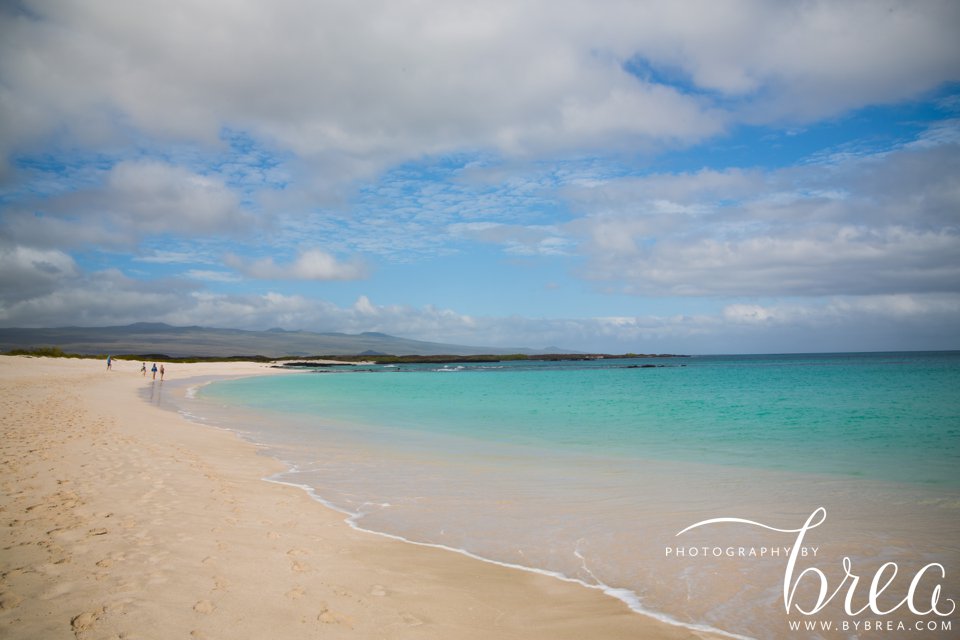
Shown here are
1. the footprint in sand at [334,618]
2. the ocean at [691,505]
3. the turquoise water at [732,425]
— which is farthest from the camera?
the turquoise water at [732,425]

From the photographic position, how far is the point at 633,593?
563 cm

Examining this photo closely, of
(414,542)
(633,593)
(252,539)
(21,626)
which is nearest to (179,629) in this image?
(21,626)

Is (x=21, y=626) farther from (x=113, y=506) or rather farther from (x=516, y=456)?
(x=516, y=456)

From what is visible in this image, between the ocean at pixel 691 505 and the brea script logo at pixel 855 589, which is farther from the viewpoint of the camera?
the ocean at pixel 691 505

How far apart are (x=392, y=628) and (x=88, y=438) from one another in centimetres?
1291

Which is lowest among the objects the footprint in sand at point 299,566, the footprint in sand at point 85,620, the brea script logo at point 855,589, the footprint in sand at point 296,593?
the brea script logo at point 855,589

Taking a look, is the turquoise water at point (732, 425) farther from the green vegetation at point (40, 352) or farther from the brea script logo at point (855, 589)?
the green vegetation at point (40, 352)

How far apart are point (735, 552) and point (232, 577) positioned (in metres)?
6.23

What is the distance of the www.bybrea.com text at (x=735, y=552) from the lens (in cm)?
682

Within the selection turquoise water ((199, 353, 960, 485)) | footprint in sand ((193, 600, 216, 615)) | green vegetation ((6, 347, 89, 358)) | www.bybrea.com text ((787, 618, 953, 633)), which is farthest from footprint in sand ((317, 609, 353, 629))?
green vegetation ((6, 347, 89, 358))

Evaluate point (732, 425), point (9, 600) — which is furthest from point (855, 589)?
point (732, 425)

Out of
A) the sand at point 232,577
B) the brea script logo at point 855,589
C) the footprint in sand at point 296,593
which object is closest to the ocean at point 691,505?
the brea script logo at point 855,589

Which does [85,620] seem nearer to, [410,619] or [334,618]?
[334,618]

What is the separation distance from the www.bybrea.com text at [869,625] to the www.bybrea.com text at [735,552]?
161cm
